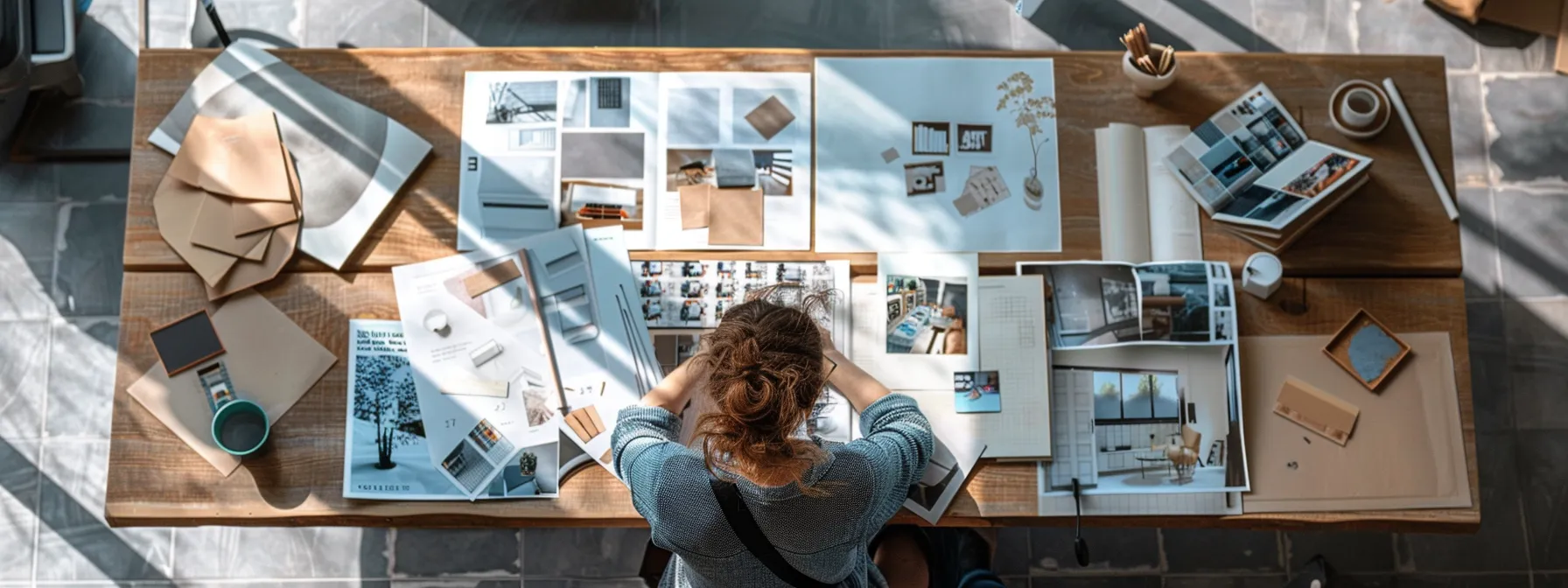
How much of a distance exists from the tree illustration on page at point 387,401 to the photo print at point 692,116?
2.00ft

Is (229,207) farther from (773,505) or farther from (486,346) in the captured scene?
(773,505)

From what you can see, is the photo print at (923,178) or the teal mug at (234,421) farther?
the photo print at (923,178)

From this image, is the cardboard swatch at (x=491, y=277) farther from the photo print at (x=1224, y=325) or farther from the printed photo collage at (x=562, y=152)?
the photo print at (x=1224, y=325)

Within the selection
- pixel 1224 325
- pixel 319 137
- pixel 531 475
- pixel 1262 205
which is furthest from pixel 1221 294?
pixel 319 137

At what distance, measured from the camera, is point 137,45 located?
9.26ft

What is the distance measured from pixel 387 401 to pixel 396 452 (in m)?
0.09

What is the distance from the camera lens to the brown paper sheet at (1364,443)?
1825 millimetres

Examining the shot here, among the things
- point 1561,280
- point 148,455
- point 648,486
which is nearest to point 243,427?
point 148,455

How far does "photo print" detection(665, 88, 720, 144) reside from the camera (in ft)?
6.44

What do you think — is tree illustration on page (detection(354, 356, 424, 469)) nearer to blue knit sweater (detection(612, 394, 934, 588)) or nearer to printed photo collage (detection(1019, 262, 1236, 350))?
blue knit sweater (detection(612, 394, 934, 588))

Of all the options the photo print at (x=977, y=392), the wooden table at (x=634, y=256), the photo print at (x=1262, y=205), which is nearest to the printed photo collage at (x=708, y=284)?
the wooden table at (x=634, y=256)

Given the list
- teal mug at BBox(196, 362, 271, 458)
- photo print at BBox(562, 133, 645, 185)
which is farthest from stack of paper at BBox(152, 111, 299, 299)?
photo print at BBox(562, 133, 645, 185)

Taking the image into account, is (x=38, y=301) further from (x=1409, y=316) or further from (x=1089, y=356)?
(x=1409, y=316)

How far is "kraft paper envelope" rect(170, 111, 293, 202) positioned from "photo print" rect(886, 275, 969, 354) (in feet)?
3.49
